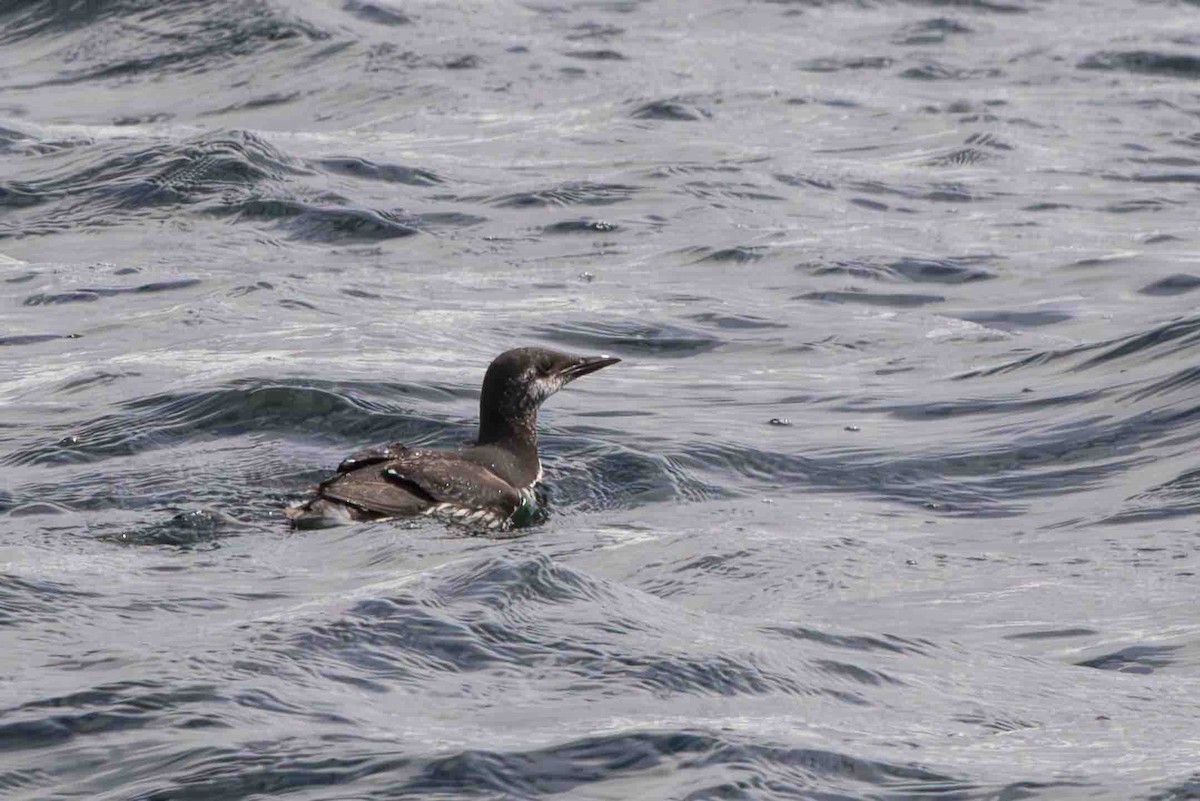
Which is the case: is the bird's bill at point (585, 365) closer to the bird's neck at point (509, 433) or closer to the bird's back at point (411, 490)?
the bird's neck at point (509, 433)

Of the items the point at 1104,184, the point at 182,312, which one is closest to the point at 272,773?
the point at 182,312

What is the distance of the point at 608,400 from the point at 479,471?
2108mm

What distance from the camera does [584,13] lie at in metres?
22.9

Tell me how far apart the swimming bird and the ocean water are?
163 mm

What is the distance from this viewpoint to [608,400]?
1117 cm

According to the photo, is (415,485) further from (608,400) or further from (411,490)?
(608,400)

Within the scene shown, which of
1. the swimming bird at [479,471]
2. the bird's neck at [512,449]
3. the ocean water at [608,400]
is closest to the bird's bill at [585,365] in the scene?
the swimming bird at [479,471]

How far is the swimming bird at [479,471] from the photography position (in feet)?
27.8

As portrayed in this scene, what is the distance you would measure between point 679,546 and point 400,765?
289 cm

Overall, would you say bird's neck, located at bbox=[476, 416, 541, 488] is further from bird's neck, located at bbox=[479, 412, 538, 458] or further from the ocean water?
the ocean water

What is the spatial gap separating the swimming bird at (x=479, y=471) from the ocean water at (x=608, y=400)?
0.53 feet

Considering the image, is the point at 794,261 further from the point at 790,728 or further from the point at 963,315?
the point at 790,728

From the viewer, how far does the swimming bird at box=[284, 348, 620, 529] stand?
848cm

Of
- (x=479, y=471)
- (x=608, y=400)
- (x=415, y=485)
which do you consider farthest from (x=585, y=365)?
(x=415, y=485)
